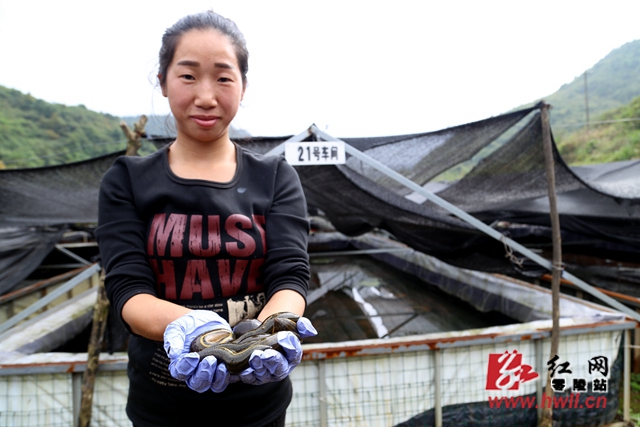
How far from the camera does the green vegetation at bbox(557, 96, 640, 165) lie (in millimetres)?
17217

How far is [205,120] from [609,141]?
82.2 feet

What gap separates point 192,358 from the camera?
656mm

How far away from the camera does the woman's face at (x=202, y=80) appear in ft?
2.85

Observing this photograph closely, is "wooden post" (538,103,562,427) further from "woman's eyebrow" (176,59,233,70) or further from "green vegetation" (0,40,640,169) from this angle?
"green vegetation" (0,40,640,169)

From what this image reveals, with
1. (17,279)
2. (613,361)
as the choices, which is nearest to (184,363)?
(613,361)

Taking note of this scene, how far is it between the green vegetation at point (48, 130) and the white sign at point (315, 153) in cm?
2743

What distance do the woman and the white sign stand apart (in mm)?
1528

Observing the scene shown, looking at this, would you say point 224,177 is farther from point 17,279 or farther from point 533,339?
point 17,279

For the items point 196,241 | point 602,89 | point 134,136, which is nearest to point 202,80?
point 196,241

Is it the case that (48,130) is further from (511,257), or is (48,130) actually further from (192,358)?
(192,358)

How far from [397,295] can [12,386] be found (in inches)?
187

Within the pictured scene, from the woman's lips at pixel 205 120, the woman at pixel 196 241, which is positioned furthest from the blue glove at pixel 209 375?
the woman's lips at pixel 205 120

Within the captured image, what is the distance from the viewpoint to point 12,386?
6.99ft

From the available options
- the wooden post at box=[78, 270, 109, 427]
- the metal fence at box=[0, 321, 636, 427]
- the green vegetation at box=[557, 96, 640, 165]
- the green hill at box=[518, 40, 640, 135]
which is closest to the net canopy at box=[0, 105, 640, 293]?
the metal fence at box=[0, 321, 636, 427]
